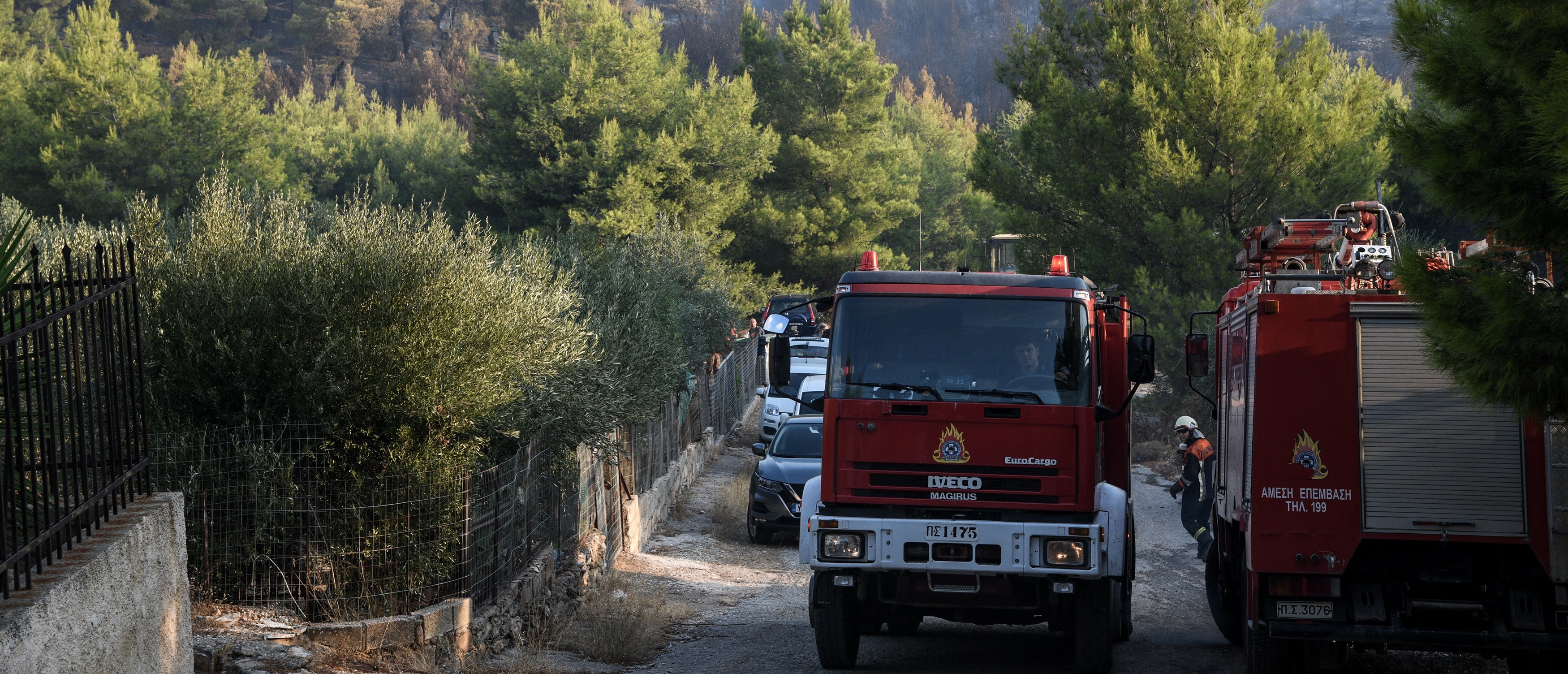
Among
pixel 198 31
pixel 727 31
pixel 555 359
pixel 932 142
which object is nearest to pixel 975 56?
pixel 727 31

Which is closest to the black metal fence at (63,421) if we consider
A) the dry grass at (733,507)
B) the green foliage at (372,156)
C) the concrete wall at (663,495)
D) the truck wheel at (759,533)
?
the concrete wall at (663,495)

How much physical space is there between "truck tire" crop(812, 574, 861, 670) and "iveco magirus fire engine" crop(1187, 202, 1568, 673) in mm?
2683

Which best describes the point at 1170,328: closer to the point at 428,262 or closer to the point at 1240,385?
the point at 1240,385

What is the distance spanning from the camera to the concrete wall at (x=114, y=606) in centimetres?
422

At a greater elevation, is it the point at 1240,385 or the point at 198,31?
the point at 198,31

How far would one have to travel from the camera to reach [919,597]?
8227 millimetres

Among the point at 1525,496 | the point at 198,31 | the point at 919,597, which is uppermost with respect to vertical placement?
the point at 198,31

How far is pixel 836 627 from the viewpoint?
8.59 m

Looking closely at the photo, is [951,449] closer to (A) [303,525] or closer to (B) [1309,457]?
(B) [1309,457]

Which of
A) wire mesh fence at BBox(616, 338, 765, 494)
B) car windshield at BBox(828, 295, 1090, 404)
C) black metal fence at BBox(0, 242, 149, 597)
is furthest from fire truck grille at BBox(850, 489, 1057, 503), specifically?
wire mesh fence at BBox(616, 338, 765, 494)

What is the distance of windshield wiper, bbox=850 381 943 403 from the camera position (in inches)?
326

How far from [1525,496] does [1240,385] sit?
6.18 feet

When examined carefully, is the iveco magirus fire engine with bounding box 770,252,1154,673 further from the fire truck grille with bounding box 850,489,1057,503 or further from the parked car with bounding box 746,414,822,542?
the parked car with bounding box 746,414,822,542

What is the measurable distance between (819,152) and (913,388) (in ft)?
124
